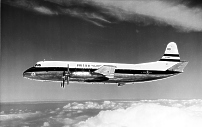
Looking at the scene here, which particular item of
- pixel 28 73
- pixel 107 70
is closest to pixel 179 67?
pixel 107 70

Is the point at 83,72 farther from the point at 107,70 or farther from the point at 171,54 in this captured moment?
the point at 171,54

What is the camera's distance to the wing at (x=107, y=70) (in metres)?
10.8

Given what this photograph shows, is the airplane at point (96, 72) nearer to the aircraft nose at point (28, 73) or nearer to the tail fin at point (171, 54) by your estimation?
the aircraft nose at point (28, 73)

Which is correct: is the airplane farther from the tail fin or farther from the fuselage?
the tail fin

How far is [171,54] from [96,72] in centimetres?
594

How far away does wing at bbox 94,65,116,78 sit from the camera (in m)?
10.8

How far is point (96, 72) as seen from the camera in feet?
36.2

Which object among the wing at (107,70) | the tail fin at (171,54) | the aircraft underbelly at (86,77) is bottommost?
the aircraft underbelly at (86,77)

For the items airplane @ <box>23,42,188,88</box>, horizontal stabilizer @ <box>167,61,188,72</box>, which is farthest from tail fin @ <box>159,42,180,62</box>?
horizontal stabilizer @ <box>167,61,188,72</box>

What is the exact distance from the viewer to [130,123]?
14695mm

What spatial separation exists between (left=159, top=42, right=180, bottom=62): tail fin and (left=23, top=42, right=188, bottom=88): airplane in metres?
1.15

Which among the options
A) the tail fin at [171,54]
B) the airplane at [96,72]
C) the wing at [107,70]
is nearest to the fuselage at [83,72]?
the airplane at [96,72]

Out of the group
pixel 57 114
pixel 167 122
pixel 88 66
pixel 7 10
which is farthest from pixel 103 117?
pixel 7 10

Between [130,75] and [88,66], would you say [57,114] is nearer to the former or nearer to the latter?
[88,66]
